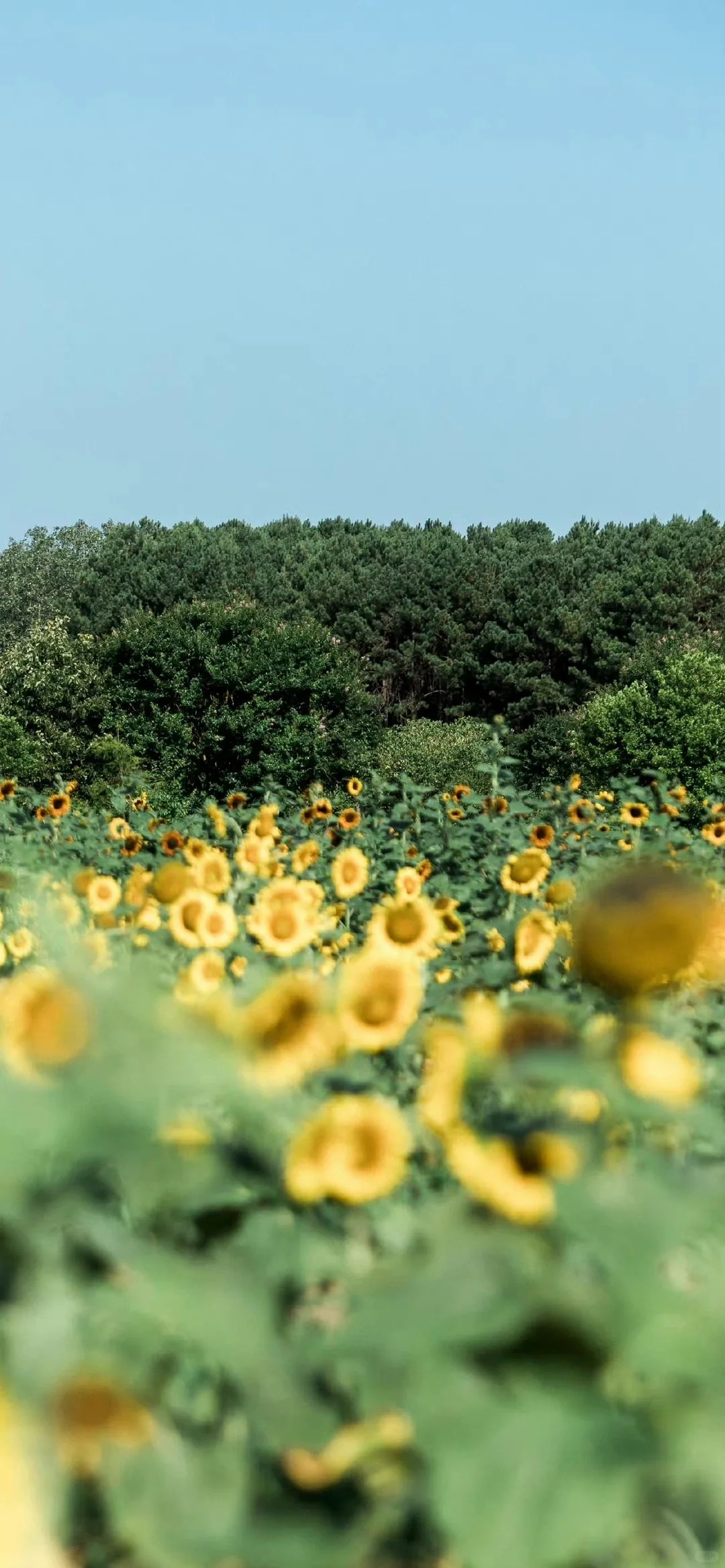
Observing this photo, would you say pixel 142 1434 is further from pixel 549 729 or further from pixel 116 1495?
pixel 549 729

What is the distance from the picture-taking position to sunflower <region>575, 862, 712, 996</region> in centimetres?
115

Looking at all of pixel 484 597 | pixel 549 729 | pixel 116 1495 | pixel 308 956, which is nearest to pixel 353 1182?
pixel 116 1495

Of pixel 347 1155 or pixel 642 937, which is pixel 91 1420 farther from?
pixel 642 937

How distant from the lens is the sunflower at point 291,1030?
3.79ft

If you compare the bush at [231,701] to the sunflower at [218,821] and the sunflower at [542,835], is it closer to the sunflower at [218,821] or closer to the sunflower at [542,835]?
the sunflower at [218,821]

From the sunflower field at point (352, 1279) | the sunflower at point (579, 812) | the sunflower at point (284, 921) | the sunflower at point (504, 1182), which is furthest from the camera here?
the sunflower at point (579, 812)

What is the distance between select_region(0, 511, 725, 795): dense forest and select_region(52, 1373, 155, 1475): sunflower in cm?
1515

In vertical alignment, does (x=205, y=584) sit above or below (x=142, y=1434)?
above

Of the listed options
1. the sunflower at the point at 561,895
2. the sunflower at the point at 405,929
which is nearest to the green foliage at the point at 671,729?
the sunflower at the point at 561,895

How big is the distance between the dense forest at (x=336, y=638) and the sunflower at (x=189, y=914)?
13287 mm

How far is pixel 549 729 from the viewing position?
85.8 ft

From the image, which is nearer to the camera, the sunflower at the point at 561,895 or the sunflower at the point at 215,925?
the sunflower at the point at 215,925

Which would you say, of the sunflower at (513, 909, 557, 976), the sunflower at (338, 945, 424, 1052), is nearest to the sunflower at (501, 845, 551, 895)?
the sunflower at (513, 909, 557, 976)

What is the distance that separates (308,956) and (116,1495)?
1.69 meters
